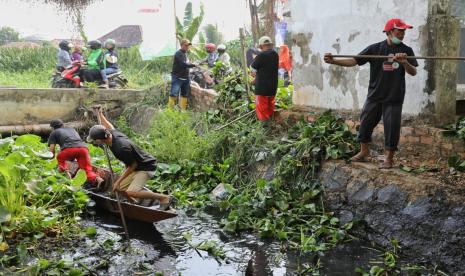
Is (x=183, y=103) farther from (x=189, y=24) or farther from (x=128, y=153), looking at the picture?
(x=189, y=24)

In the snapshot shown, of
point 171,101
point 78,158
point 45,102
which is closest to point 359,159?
point 78,158

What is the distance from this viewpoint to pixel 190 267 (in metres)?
5.78

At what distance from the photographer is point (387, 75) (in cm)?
607

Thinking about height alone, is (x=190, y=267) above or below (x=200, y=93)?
below

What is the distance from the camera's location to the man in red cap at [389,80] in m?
5.89

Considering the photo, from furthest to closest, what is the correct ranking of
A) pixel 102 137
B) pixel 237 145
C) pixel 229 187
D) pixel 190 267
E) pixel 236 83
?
pixel 236 83, pixel 237 145, pixel 229 187, pixel 102 137, pixel 190 267

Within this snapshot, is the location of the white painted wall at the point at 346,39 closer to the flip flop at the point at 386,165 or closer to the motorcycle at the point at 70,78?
the flip flop at the point at 386,165

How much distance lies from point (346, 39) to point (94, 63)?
27.2ft

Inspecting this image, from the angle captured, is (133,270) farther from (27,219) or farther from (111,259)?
(27,219)

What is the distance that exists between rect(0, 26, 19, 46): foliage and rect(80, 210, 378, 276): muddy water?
38.0m

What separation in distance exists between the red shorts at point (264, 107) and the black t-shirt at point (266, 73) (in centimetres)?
10

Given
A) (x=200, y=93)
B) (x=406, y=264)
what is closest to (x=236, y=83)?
(x=200, y=93)

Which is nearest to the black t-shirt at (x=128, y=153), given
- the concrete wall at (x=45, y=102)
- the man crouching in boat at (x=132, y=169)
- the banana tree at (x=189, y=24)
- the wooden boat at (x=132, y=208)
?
the man crouching in boat at (x=132, y=169)

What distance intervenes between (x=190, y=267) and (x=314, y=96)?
424cm
